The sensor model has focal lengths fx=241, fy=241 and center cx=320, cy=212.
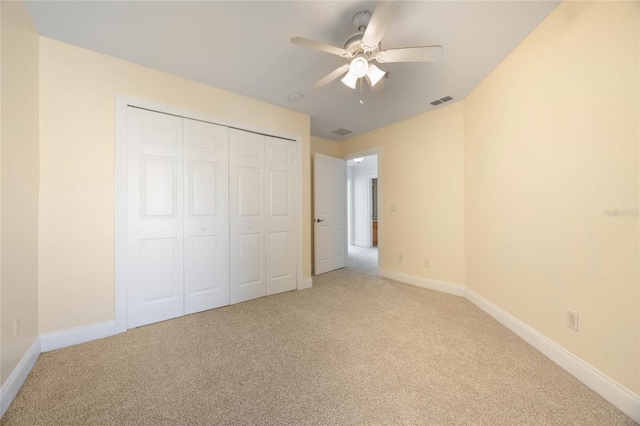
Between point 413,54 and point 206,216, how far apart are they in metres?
2.39

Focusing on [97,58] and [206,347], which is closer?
[206,347]

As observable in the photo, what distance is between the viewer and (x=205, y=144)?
8.59ft

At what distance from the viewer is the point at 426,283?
11.1 feet

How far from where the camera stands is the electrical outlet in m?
1.55

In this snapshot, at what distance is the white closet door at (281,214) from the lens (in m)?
3.12

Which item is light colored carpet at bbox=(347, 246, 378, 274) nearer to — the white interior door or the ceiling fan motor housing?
the white interior door

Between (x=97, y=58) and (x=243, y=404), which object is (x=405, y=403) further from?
(x=97, y=58)

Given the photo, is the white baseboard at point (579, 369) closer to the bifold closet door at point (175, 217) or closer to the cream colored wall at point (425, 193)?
the cream colored wall at point (425, 193)

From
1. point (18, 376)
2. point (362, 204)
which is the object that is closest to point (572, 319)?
point (18, 376)

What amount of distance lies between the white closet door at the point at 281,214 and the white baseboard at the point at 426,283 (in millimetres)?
1584

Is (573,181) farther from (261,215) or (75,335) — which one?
(75,335)

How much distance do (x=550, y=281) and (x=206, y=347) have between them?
104 inches

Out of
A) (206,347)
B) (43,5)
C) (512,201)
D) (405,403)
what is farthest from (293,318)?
(43,5)

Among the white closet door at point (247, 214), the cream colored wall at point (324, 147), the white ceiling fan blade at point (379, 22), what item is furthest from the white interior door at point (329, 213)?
the white ceiling fan blade at point (379, 22)
